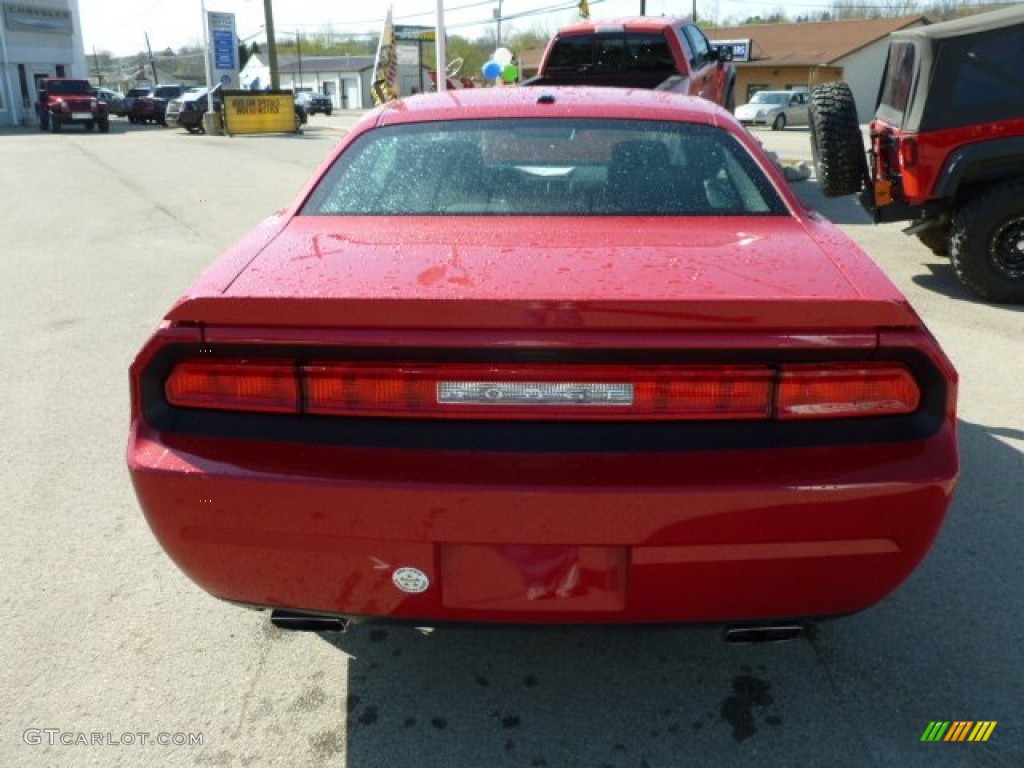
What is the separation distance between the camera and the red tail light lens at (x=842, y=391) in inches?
78.4

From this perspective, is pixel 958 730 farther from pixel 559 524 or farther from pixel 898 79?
pixel 898 79

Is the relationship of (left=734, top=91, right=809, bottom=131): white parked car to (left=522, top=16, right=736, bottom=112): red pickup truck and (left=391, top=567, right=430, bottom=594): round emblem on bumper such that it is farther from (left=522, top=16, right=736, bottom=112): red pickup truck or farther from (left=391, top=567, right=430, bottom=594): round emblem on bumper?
(left=391, top=567, right=430, bottom=594): round emblem on bumper

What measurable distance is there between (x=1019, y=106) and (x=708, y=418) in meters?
5.70

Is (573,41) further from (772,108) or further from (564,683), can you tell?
(772,108)

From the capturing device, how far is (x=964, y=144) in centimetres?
645

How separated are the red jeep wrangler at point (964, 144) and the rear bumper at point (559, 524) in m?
4.85

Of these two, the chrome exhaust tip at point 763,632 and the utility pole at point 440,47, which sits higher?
the utility pole at point 440,47

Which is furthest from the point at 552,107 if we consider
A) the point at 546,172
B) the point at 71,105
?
the point at 71,105

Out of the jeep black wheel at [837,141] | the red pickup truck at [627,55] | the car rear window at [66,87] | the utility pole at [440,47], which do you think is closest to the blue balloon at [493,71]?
the utility pole at [440,47]

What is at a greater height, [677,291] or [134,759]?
[677,291]

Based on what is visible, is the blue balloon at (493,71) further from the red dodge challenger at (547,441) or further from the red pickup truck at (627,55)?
the red dodge challenger at (547,441)

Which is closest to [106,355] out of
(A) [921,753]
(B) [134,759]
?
(B) [134,759]

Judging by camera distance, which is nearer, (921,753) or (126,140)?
(921,753)

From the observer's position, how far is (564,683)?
2.57 m
